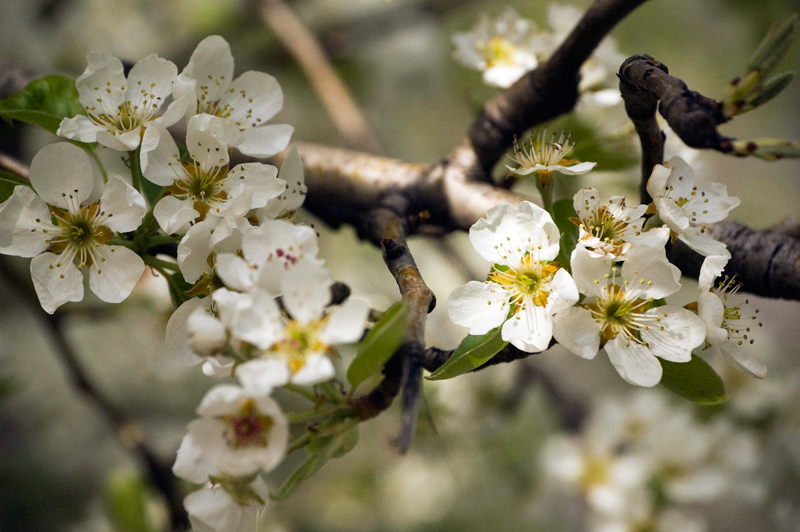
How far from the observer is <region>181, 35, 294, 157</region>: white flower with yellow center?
1.85ft

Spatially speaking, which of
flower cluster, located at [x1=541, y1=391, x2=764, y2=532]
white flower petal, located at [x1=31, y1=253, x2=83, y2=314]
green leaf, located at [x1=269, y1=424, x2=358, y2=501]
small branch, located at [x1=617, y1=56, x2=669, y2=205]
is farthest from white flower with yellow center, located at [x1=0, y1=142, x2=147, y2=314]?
flower cluster, located at [x1=541, y1=391, x2=764, y2=532]

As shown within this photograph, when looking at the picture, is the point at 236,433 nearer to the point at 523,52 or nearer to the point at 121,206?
the point at 121,206

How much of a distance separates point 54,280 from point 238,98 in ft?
0.83

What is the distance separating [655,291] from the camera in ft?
1.59

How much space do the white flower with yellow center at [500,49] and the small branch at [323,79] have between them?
45 centimetres

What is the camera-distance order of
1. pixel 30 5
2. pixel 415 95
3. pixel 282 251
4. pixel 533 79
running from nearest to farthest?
1. pixel 282 251
2. pixel 533 79
3. pixel 30 5
4. pixel 415 95

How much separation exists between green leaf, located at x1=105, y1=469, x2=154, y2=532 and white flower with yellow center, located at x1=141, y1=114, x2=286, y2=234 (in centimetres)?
83

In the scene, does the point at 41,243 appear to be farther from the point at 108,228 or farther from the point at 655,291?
the point at 655,291

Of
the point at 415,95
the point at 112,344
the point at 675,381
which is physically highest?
the point at 675,381

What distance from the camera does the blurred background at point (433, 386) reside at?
55.3 inches

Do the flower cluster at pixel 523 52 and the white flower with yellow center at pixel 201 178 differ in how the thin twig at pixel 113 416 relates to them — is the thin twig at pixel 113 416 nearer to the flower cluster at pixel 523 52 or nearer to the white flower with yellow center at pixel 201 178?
the white flower with yellow center at pixel 201 178

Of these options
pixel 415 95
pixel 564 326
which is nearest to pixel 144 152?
pixel 564 326

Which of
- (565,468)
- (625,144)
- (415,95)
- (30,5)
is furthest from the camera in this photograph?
(415,95)

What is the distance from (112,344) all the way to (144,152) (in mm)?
1790
